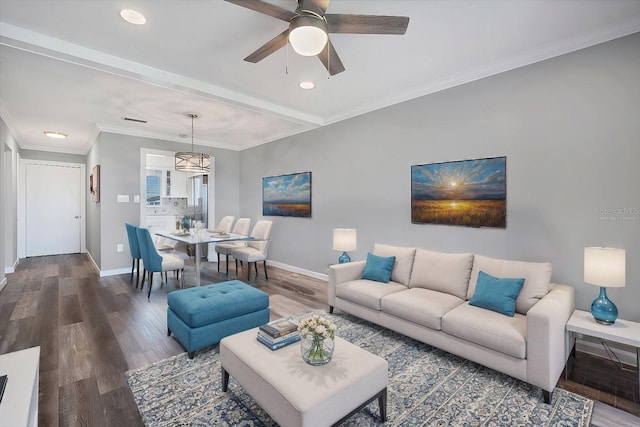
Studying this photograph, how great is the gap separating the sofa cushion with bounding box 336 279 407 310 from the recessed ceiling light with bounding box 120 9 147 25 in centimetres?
304

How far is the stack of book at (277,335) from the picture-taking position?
6.19 ft

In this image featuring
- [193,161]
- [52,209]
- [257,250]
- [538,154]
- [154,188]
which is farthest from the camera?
[154,188]

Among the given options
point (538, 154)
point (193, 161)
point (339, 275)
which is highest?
point (193, 161)

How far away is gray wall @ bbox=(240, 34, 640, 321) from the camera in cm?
240

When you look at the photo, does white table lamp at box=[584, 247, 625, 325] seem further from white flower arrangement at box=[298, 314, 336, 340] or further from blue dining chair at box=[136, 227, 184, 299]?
blue dining chair at box=[136, 227, 184, 299]

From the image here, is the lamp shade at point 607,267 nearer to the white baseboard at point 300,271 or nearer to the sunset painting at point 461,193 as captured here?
the sunset painting at point 461,193

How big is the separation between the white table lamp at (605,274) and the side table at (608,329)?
67mm

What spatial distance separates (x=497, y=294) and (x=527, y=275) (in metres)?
0.34

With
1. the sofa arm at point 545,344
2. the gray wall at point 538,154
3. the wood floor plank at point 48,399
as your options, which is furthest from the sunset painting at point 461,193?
the wood floor plank at point 48,399

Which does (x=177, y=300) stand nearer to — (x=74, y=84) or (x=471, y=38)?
(x=74, y=84)

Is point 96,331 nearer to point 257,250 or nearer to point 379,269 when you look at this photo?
point 257,250

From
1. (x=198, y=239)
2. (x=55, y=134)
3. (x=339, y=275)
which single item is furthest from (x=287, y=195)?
(x=55, y=134)

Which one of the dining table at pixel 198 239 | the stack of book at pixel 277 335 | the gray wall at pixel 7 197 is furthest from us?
the gray wall at pixel 7 197

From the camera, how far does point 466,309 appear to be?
8.26ft
